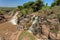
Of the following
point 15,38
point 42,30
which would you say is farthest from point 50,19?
point 15,38

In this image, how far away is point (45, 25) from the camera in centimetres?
1186

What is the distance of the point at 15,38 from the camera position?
1099 cm

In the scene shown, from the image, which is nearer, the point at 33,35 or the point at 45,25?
the point at 33,35

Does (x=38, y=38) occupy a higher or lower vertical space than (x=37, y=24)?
lower

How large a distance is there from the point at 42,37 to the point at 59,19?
98.4 inches

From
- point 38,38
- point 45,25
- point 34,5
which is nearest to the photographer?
point 38,38

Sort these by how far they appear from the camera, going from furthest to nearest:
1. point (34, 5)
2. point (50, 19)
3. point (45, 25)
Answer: point (34, 5) < point (50, 19) < point (45, 25)

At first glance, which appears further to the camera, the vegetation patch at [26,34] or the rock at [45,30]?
the rock at [45,30]

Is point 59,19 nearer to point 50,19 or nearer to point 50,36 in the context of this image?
point 50,19

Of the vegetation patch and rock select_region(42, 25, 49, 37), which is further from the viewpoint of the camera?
rock select_region(42, 25, 49, 37)

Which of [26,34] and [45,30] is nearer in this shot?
[26,34]

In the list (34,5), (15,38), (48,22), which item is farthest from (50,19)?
(34,5)

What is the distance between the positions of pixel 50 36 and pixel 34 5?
471 inches

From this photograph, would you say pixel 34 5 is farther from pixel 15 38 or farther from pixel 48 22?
pixel 15 38
